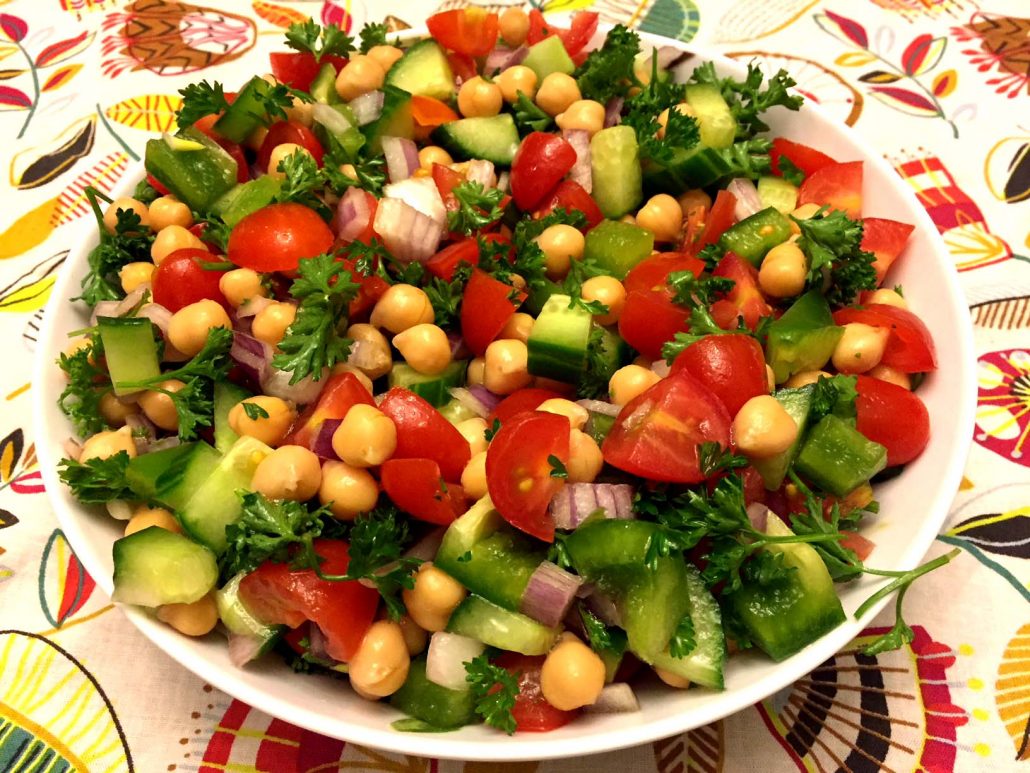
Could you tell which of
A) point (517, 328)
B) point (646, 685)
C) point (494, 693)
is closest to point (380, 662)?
point (494, 693)

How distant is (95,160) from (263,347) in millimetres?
2005

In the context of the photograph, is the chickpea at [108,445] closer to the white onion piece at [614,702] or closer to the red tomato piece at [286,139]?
the red tomato piece at [286,139]

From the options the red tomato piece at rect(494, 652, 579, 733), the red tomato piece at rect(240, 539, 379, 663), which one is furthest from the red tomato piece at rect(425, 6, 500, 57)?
the red tomato piece at rect(494, 652, 579, 733)

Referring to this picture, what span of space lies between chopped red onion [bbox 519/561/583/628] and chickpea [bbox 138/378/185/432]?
3.47 feet

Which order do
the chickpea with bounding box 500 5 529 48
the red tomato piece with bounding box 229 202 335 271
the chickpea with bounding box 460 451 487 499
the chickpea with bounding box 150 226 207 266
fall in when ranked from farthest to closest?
1. the chickpea with bounding box 500 5 529 48
2. the chickpea with bounding box 150 226 207 266
3. the red tomato piece with bounding box 229 202 335 271
4. the chickpea with bounding box 460 451 487 499

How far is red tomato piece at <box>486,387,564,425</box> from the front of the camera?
6.88 feet

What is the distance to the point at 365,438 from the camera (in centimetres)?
185

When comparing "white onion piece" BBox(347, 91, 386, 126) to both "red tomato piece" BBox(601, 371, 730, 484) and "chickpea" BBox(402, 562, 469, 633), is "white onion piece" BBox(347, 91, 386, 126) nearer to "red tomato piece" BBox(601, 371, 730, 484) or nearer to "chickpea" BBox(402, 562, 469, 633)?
"red tomato piece" BBox(601, 371, 730, 484)

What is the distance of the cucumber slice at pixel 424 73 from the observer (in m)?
2.71

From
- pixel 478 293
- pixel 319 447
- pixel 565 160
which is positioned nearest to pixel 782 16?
pixel 565 160

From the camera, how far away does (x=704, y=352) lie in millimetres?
1952

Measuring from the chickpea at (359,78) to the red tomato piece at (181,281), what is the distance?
32.1 inches

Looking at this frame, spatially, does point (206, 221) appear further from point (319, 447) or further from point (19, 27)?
point (19, 27)

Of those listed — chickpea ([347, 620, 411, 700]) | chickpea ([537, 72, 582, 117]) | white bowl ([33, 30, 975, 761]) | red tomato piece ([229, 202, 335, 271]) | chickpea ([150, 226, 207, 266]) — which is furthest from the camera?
chickpea ([537, 72, 582, 117])
